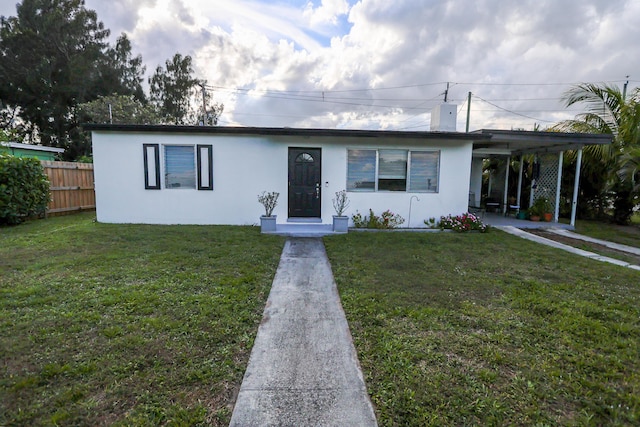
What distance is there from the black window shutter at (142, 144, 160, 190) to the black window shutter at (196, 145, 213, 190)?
1010mm

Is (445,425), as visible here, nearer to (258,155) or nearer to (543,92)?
(258,155)

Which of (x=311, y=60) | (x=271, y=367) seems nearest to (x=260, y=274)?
(x=271, y=367)

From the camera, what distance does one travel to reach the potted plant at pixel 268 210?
7574 mm

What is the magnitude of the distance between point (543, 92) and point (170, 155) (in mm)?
19508

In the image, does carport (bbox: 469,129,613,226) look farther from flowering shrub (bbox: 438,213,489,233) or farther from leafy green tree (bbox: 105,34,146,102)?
leafy green tree (bbox: 105,34,146,102)

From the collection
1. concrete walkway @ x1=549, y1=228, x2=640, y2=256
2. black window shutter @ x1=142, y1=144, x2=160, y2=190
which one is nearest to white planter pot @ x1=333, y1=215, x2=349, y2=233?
black window shutter @ x1=142, y1=144, x2=160, y2=190

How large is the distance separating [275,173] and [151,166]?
3094 mm

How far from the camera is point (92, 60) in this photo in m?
21.9

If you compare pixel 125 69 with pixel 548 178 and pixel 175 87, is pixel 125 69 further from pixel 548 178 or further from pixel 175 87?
pixel 548 178

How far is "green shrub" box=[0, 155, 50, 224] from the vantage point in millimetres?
7977

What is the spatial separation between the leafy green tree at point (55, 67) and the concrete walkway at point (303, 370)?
24318 mm

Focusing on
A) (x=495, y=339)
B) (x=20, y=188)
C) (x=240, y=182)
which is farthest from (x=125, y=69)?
(x=495, y=339)

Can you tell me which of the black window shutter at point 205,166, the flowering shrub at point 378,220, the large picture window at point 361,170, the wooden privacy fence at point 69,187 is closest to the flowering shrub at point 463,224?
the flowering shrub at point 378,220

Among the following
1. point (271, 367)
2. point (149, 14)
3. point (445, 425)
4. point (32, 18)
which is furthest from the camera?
point (32, 18)
